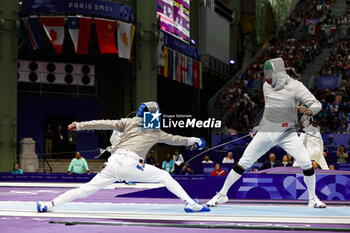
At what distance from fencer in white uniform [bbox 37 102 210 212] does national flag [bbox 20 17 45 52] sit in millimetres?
18155

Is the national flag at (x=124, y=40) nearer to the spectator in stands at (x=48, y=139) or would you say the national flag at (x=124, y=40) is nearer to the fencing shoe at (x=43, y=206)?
the spectator in stands at (x=48, y=139)

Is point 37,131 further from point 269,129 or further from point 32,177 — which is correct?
point 269,129

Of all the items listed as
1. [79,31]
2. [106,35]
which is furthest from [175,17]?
[79,31]

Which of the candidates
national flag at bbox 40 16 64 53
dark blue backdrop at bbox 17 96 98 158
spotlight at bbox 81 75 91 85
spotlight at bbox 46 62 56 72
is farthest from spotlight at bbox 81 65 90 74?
national flag at bbox 40 16 64 53

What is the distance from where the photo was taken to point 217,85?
41.2m

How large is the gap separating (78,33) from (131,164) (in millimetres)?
18858

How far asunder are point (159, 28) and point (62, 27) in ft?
17.1

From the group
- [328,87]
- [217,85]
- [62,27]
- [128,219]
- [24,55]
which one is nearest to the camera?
[128,219]

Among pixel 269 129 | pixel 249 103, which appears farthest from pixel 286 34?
pixel 269 129

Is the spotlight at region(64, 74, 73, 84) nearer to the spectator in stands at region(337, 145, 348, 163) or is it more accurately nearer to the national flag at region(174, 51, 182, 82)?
the national flag at region(174, 51, 182, 82)

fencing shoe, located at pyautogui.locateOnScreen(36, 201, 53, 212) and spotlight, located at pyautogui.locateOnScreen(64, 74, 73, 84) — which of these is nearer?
fencing shoe, located at pyautogui.locateOnScreen(36, 201, 53, 212)

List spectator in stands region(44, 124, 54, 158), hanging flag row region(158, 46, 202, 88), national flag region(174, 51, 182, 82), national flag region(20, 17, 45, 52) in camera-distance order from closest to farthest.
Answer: national flag region(20, 17, 45, 52)
spectator in stands region(44, 124, 54, 158)
hanging flag row region(158, 46, 202, 88)
national flag region(174, 51, 182, 82)

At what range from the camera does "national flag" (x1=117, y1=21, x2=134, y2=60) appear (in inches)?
1040

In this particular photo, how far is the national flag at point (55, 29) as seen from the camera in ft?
82.6
